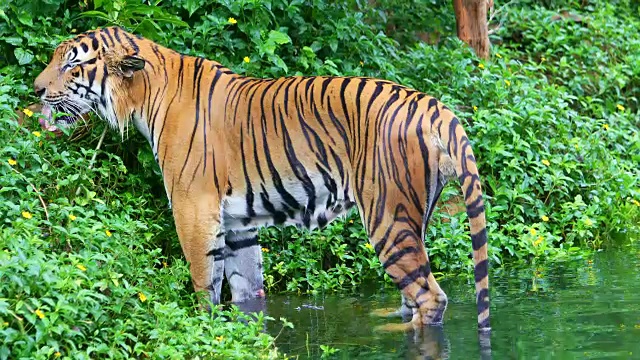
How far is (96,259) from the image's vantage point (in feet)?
19.5

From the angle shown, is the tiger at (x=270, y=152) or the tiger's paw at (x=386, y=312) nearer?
the tiger at (x=270, y=152)

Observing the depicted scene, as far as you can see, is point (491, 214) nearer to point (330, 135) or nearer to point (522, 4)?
point (330, 135)

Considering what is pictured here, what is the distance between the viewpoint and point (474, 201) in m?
5.74

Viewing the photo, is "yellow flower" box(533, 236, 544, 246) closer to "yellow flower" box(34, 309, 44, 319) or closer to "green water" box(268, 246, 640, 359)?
"green water" box(268, 246, 640, 359)

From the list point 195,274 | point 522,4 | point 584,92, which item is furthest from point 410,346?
point 522,4

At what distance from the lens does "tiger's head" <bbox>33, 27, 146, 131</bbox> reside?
22.8 feet

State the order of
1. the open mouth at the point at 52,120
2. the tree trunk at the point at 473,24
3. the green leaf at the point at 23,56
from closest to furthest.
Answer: the open mouth at the point at 52,120
the green leaf at the point at 23,56
the tree trunk at the point at 473,24

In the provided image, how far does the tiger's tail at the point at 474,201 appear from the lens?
5.70 metres

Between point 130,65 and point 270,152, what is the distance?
1.17 meters

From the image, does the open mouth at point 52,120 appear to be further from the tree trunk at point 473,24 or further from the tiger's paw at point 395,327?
the tree trunk at point 473,24

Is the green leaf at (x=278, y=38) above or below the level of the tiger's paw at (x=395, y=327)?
above

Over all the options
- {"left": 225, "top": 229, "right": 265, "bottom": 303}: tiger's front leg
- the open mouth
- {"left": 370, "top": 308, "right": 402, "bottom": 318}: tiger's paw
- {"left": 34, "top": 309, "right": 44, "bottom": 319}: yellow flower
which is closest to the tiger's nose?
the open mouth

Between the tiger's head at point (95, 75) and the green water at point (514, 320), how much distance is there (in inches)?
69.9

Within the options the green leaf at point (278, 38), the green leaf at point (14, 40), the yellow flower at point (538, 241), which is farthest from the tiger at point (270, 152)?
the yellow flower at point (538, 241)
